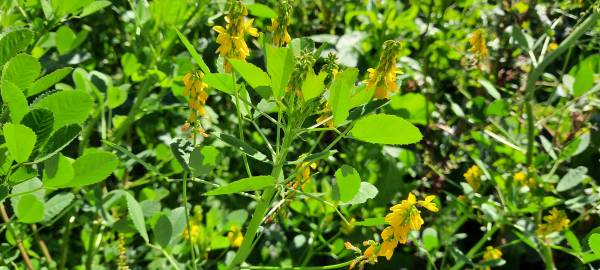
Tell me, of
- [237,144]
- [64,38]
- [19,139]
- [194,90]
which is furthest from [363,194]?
[64,38]

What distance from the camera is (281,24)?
2.95ft

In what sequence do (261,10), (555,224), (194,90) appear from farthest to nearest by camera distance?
(555,224), (261,10), (194,90)

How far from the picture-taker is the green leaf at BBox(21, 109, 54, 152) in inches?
29.4

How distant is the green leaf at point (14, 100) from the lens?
72cm

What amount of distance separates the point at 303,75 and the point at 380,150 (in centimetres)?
100

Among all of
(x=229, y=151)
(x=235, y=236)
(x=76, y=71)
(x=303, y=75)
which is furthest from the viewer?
(x=229, y=151)

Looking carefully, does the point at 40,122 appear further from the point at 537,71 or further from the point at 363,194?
the point at 537,71

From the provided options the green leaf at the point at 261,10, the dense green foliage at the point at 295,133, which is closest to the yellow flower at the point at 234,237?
the dense green foliage at the point at 295,133

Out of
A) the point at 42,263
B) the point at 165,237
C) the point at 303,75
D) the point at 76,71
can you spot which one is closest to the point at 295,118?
the point at 303,75

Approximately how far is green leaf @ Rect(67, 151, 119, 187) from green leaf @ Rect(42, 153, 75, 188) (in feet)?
0.05

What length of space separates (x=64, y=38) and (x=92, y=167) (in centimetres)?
72

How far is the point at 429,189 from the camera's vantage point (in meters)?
1.87

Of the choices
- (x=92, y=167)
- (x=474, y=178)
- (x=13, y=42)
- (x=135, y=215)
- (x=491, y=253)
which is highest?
(x=13, y=42)

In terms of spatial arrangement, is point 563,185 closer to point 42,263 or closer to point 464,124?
point 464,124
